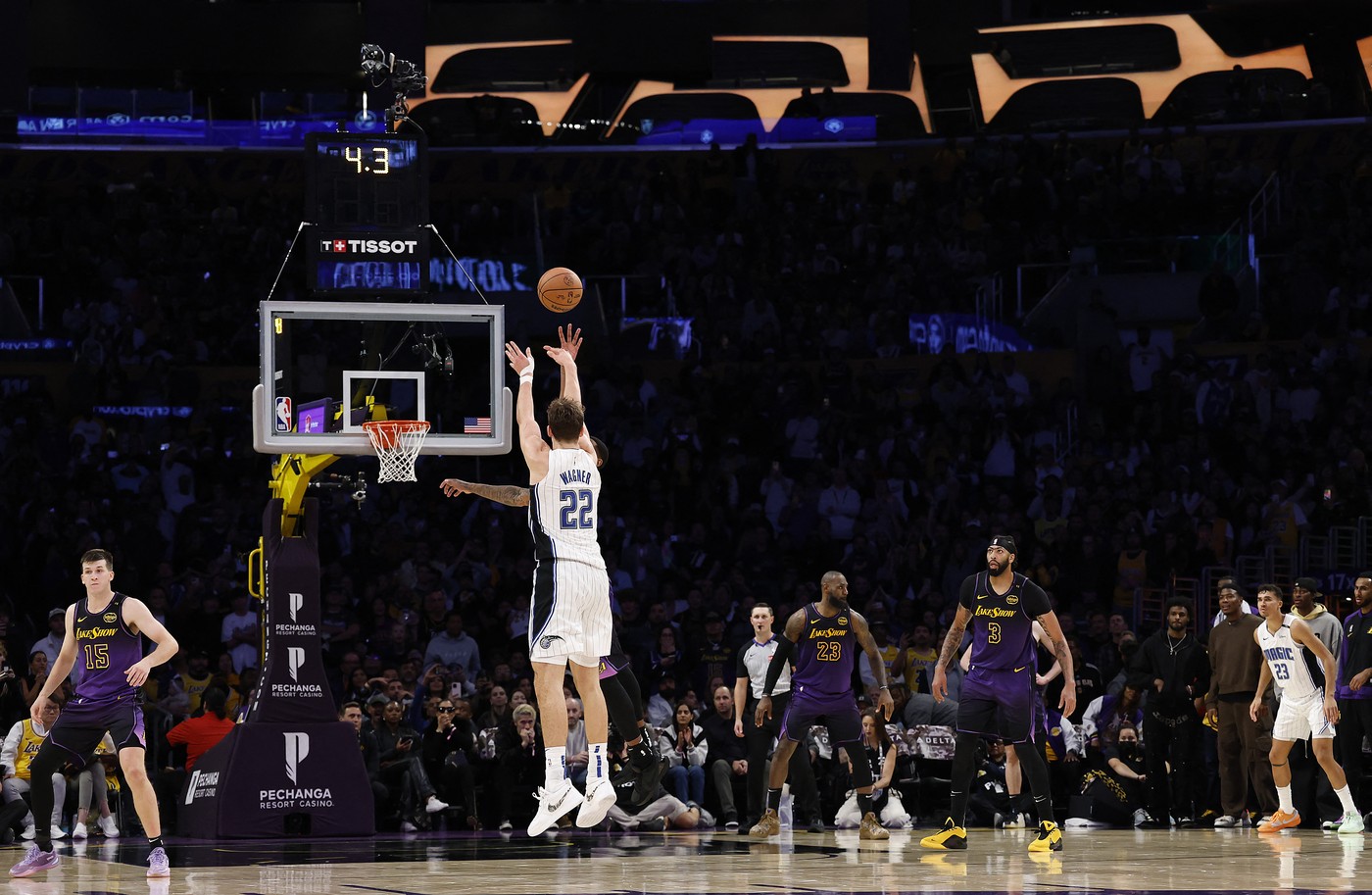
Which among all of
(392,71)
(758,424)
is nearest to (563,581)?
(392,71)

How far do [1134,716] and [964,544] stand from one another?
424cm

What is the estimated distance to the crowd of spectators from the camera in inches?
832

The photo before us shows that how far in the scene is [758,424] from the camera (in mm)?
25297

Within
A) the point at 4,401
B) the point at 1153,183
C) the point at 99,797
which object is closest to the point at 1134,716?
the point at 99,797

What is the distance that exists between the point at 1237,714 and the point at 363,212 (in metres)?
9.11

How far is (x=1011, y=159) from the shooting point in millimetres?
29594

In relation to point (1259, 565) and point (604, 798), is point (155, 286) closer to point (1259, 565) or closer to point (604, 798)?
Answer: point (1259, 565)

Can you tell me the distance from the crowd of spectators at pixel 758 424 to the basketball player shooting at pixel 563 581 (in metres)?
8.12

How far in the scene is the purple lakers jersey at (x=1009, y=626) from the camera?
42.6 ft

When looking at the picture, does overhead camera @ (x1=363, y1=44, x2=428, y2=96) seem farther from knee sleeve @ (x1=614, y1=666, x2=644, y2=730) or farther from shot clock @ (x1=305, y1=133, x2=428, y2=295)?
knee sleeve @ (x1=614, y1=666, x2=644, y2=730)

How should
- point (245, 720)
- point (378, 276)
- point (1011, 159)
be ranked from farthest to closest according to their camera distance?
point (1011, 159) → point (245, 720) → point (378, 276)

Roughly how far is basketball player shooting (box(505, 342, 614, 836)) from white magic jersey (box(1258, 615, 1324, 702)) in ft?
26.1

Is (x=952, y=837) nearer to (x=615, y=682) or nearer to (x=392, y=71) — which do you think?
(x=615, y=682)

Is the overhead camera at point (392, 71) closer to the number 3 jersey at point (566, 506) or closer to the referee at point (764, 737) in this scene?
the referee at point (764, 737)
